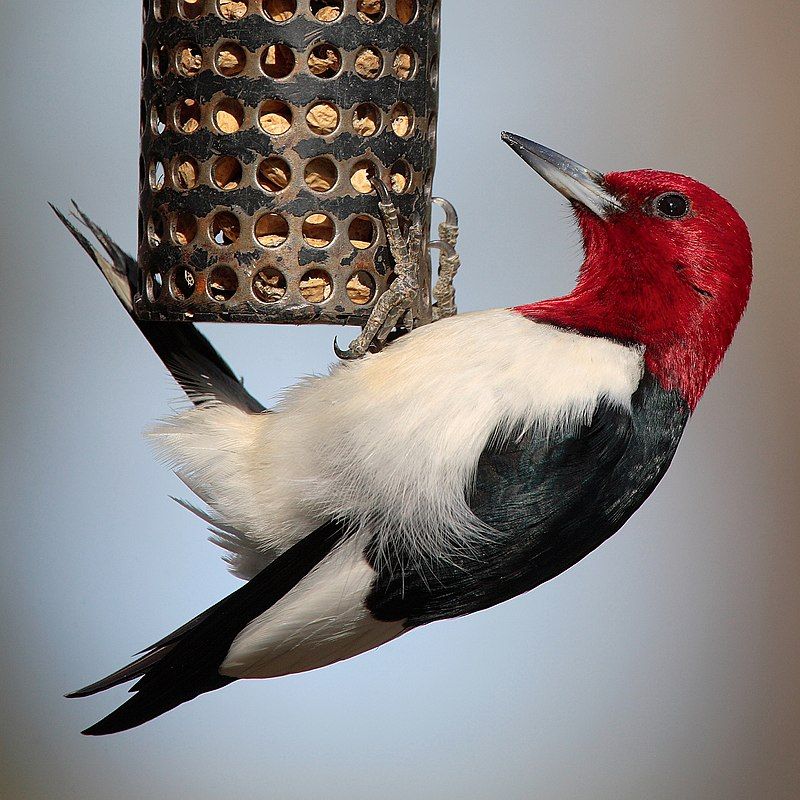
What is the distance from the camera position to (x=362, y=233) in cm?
130

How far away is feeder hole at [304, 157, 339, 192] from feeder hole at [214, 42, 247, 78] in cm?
13

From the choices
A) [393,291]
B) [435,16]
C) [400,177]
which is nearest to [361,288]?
[393,291]

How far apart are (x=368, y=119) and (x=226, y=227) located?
7.9 inches

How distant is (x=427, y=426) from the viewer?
121cm

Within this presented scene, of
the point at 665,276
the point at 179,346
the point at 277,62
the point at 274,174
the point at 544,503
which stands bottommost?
the point at 544,503

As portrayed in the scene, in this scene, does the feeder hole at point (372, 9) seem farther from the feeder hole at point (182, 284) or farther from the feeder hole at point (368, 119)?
the feeder hole at point (182, 284)

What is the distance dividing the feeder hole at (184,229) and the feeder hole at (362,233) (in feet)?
0.58

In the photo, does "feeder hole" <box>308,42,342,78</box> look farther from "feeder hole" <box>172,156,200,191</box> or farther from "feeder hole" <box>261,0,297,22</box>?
"feeder hole" <box>172,156,200,191</box>

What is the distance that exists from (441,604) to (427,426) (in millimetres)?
203

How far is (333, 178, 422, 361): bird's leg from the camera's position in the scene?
126cm

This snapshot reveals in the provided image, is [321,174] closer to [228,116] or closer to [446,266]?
[228,116]

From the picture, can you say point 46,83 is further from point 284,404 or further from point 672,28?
point 672,28

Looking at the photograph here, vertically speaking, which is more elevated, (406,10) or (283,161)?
(406,10)

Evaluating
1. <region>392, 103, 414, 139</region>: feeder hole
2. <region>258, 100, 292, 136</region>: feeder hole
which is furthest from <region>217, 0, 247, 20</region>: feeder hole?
<region>392, 103, 414, 139</region>: feeder hole
